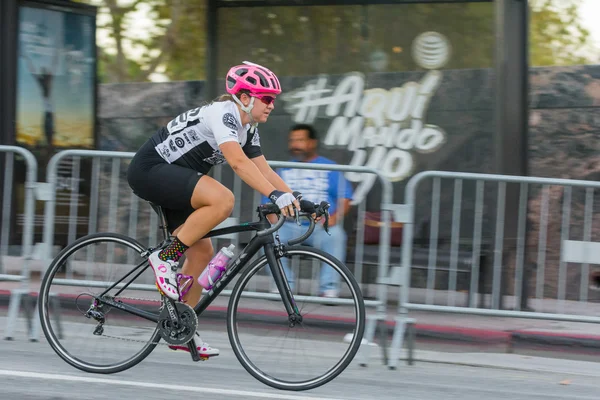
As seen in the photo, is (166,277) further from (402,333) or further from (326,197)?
(326,197)

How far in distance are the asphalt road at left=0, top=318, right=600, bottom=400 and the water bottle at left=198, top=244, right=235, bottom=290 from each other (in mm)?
579

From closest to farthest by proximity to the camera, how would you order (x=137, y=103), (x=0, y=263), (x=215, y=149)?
(x=215, y=149) → (x=0, y=263) → (x=137, y=103)

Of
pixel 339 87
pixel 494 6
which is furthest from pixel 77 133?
pixel 494 6

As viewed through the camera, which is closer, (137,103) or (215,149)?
(215,149)

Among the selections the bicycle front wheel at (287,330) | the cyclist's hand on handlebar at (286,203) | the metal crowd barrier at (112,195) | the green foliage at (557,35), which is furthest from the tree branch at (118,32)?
the cyclist's hand on handlebar at (286,203)

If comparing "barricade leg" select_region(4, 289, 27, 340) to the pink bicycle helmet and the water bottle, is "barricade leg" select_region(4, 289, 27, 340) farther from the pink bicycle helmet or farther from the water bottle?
the pink bicycle helmet

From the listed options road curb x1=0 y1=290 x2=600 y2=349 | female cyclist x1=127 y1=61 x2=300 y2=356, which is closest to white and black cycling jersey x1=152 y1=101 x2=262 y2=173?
female cyclist x1=127 y1=61 x2=300 y2=356

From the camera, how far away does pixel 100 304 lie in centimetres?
559

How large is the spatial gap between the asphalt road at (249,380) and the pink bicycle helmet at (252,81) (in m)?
1.53

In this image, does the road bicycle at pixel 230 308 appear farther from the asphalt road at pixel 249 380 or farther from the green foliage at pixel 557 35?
the green foliage at pixel 557 35

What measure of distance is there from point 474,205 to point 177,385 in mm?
3003

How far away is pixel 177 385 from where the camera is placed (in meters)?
5.26

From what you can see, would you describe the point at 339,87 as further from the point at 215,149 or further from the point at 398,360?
the point at 215,149

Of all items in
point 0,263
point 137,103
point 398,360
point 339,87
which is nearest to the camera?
point 398,360
